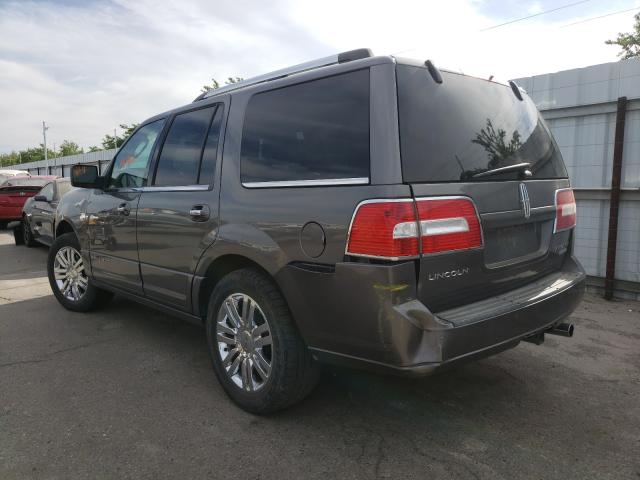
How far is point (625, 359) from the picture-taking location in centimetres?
387

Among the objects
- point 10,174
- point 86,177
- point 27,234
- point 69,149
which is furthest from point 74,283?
point 69,149

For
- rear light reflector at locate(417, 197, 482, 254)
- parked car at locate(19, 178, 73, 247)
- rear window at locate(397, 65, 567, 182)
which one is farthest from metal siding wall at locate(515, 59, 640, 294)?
parked car at locate(19, 178, 73, 247)

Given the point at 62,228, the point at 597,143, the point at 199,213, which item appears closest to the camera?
the point at 199,213

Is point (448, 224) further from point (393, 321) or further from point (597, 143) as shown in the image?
point (597, 143)

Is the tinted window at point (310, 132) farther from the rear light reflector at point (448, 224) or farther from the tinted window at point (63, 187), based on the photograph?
the tinted window at point (63, 187)

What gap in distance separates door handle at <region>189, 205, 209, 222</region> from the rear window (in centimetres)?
141

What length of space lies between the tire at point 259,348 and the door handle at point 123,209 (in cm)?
136

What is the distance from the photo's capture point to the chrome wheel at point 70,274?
4977mm

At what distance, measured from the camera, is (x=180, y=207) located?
131 inches

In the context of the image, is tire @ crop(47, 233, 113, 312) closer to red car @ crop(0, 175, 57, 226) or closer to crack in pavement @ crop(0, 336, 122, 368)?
crack in pavement @ crop(0, 336, 122, 368)

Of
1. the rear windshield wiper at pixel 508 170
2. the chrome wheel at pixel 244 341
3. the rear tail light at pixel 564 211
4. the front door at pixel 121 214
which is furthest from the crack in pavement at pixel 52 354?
the rear tail light at pixel 564 211

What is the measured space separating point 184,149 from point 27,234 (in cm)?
852

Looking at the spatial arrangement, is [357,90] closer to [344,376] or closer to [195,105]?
[195,105]

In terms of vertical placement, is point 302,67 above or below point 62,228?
above
